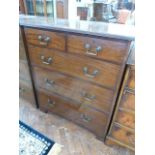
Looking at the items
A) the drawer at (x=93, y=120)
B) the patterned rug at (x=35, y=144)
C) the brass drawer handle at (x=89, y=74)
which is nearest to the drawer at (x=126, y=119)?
the drawer at (x=93, y=120)

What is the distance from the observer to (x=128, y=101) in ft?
3.34

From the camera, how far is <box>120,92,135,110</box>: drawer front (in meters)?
0.99

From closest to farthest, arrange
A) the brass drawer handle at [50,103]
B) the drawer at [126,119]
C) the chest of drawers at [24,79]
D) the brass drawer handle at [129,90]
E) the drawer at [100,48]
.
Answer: the drawer at [100,48], the brass drawer handle at [129,90], the drawer at [126,119], the chest of drawers at [24,79], the brass drawer handle at [50,103]

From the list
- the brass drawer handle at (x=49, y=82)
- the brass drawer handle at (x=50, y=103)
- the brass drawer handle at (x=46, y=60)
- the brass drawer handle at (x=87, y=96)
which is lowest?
the brass drawer handle at (x=50, y=103)

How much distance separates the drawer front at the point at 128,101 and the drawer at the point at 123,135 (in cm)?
22

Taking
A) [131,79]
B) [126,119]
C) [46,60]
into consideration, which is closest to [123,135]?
[126,119]

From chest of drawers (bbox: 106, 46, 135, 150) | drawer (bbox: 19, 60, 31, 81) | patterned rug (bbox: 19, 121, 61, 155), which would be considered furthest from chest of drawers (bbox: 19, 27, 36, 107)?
chest of drawers (bbox: 106, 46, 135, 150)

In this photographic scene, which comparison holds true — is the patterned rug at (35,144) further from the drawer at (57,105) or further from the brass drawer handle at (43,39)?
the brass drawer handle at (43,39)

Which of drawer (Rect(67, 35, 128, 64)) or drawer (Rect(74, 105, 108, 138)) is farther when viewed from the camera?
drawer (Rect(74, 105, 108, 138))

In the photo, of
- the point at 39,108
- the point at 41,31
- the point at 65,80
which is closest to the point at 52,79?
the point at 65,80

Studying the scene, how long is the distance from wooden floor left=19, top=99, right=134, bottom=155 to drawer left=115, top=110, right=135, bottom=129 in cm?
34

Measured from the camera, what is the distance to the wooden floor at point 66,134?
1297 mm

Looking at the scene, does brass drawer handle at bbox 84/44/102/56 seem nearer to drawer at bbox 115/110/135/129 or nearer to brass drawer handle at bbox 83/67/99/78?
brass drawer handle at bbox 83/67/99/78
